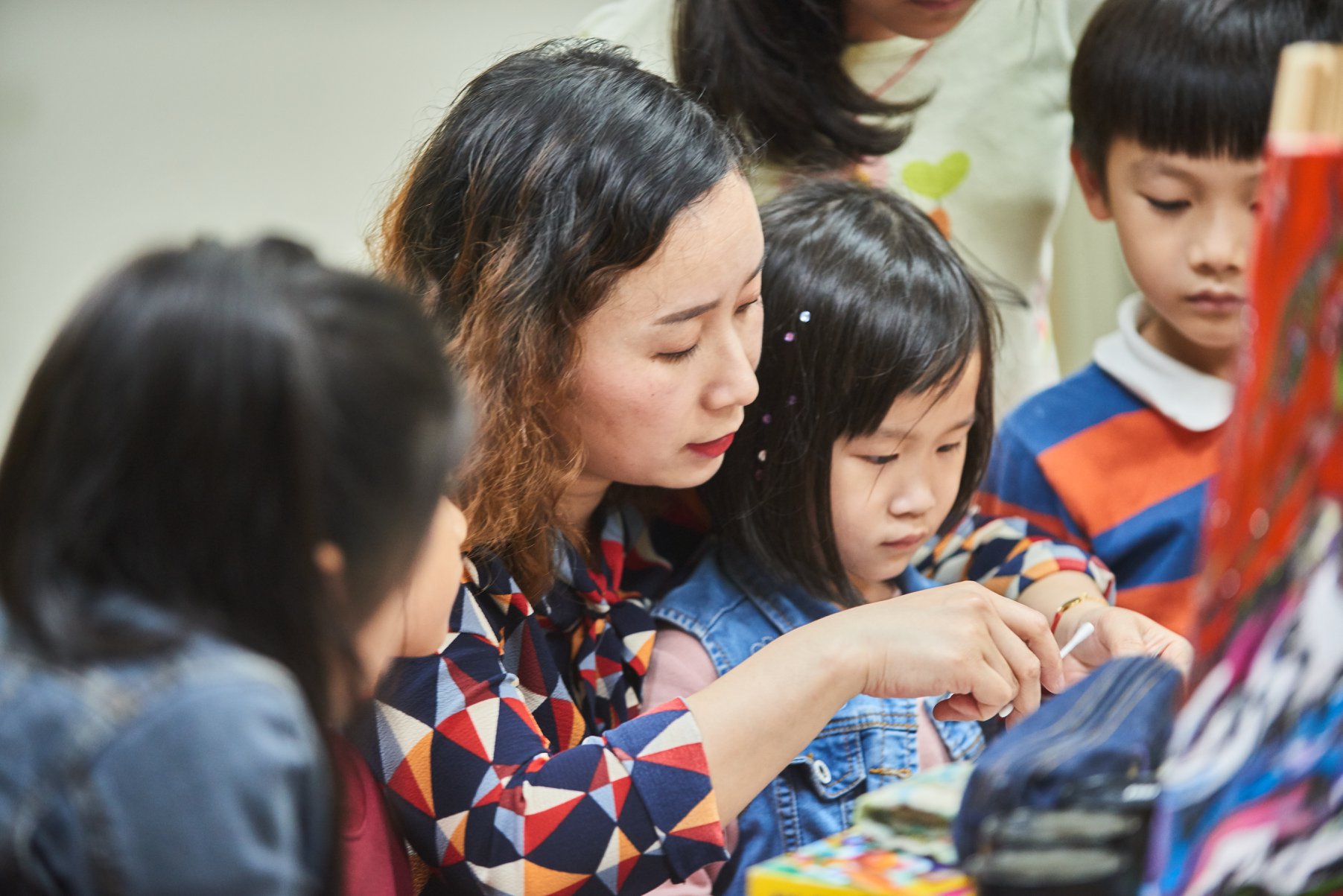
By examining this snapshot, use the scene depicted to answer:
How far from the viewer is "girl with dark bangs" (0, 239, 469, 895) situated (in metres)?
0.45

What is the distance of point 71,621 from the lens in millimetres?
463

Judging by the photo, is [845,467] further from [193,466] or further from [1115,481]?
[193,466]

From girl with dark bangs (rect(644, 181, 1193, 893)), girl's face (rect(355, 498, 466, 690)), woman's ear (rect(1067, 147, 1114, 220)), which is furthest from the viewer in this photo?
woman's ear (rect(1067, 147, 1114, 220))

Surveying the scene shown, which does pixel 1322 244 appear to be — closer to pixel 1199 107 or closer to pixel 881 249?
pixel 881 249

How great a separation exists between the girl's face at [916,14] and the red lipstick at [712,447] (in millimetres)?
482

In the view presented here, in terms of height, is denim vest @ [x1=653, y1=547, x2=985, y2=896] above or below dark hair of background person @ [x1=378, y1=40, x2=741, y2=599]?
below

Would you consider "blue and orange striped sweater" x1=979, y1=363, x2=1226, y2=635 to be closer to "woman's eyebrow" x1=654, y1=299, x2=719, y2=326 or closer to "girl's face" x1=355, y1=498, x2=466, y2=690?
"woman's eyebrow" x1=654, y1=299, x2=719, y2=326

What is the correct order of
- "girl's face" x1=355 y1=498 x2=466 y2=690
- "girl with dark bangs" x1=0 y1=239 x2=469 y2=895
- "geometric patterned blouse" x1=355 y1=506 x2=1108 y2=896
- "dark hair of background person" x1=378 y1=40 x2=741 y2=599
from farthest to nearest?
1. "dark hair of background person" x1=378 y1=40 x2=741 y2=599
2. "geometric patterned blouse" x1=355 y1=506 x2=1108 y2=896
3. "girl's face" x1=355 y1=498 x2=466 y2=690
4. "girl with dark bangs" x1=0 y1=239 x2=469 y2=895

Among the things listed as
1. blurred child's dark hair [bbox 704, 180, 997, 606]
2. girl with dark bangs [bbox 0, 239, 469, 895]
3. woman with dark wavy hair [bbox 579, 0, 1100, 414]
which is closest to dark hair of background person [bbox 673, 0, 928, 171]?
woman with dark wavy hair [bbox 579, 0, 1100, 414]

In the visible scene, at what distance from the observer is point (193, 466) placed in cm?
48

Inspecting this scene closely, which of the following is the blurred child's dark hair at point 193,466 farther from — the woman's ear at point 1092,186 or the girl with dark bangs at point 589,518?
the woman's ear at point 1092,186

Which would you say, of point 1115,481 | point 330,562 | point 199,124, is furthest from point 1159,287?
point 199,124

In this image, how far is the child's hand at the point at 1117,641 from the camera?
92cm

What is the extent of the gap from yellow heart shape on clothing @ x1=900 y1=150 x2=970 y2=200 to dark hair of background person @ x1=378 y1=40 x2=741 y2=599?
1.55ft
